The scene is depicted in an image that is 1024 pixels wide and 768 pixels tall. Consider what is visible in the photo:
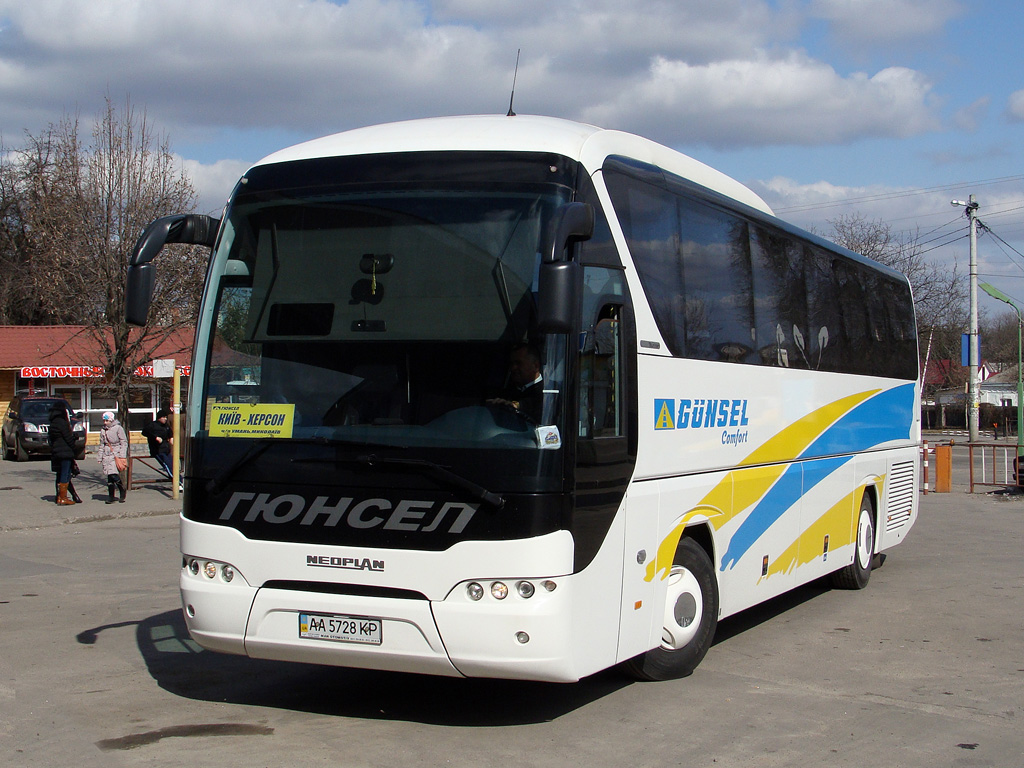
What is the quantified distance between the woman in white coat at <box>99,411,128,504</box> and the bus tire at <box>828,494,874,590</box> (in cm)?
1370

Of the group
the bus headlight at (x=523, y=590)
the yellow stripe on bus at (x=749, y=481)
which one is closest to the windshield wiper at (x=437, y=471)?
the bus headlight at (x=523, y=590)

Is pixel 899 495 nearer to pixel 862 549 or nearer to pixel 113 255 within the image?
pixel 862 549

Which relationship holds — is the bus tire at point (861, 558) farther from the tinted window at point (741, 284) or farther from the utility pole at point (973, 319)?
the utility pole at point (973, 319)

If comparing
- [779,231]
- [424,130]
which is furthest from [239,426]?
[779,231]

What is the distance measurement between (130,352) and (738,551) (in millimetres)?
17427

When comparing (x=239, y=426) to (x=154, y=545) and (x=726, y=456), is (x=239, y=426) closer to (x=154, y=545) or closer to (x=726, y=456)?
(x=726, y=456)

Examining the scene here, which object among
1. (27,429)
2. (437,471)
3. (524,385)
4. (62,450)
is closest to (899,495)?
(524,385)

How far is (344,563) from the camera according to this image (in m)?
6.11

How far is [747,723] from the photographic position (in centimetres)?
646

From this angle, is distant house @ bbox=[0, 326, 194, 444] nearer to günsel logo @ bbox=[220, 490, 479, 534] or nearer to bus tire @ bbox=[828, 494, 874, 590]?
bus tire @ bbox=[828, 494, 874, 590]

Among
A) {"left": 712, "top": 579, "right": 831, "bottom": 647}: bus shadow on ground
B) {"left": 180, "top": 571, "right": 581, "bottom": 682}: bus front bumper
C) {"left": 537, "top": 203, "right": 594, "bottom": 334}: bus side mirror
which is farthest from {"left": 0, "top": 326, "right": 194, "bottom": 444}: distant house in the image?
{"left": 537, "top": 203, "right": 594, "bottom": 334}: bus side mirror

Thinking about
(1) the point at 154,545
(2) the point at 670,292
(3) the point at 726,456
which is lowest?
(1) the point at 154,545

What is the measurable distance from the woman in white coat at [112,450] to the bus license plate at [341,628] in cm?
1539

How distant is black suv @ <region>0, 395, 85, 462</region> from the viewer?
34.8 metres
